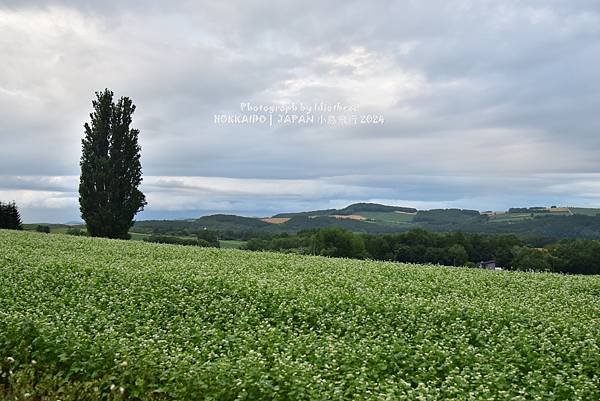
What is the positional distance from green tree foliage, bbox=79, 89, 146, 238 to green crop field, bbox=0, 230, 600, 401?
28.5 m

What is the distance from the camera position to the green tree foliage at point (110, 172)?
49.8 meters

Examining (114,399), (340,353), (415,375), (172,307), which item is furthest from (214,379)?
(172,307)

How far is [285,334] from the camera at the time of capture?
1312 centimetres

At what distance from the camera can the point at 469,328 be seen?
1398cm

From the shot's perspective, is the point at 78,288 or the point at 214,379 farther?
the point at 78,288

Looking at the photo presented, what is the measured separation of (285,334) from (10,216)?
4657 centimetres

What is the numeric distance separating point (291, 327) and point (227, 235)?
192ft

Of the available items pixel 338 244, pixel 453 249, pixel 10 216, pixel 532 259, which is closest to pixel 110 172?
pixel 10 216

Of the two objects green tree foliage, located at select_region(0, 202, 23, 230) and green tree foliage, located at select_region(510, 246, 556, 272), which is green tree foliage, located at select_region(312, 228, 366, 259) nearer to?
green tree foliage, located at select_region(510, 246, 556, 272)

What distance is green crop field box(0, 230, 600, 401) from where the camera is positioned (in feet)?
→ 32.0

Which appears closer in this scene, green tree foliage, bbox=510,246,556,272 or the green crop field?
the green crop field

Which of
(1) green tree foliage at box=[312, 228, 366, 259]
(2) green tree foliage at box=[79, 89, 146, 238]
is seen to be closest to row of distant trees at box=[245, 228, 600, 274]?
(1) green tree foliage at box=[312, 228, 366, 259]

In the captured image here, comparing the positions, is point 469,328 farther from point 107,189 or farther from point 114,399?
point 107,189

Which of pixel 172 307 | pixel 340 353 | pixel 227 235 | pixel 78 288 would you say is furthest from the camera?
pixel 227 235
